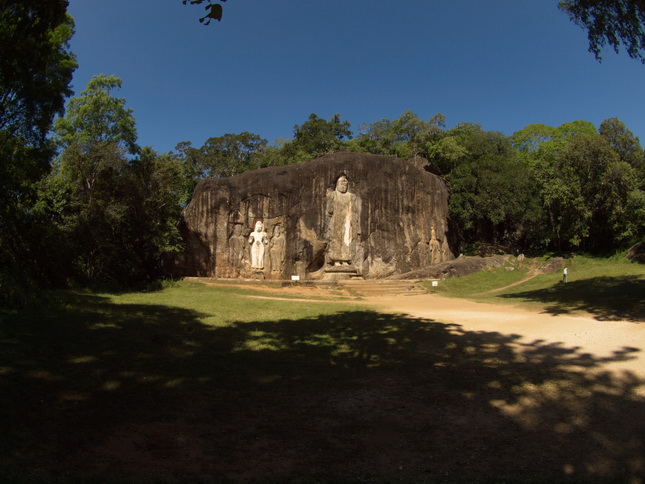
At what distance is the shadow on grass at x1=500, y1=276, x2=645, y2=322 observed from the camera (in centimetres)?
1120

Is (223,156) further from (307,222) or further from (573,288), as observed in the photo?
(573,288)

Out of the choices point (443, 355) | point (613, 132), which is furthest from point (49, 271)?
point (613, 132)

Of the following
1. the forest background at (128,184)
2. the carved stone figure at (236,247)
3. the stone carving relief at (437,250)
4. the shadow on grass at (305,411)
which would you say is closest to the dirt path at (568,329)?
the shadow on grass at (305,411)

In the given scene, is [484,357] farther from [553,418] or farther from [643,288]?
[643,288]

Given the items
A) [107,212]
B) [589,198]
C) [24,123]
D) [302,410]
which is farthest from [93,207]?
[589,198]

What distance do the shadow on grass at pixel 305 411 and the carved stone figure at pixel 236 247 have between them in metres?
17.8

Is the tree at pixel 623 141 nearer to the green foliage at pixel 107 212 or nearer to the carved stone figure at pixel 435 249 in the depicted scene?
the carved stone figure at pixel 435 249

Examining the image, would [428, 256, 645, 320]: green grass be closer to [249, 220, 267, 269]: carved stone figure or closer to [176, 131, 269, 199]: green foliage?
[249, 220, 267, 269]: carved stone figure

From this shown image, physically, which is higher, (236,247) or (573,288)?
(236,247)

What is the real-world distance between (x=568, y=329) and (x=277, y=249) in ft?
58.8

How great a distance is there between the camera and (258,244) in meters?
25.2

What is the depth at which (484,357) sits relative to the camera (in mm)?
6688

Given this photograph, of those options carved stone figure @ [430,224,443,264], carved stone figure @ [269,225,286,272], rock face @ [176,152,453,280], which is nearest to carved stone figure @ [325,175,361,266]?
rock face @ [176,152,453,280]

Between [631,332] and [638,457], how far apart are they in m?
5.69
